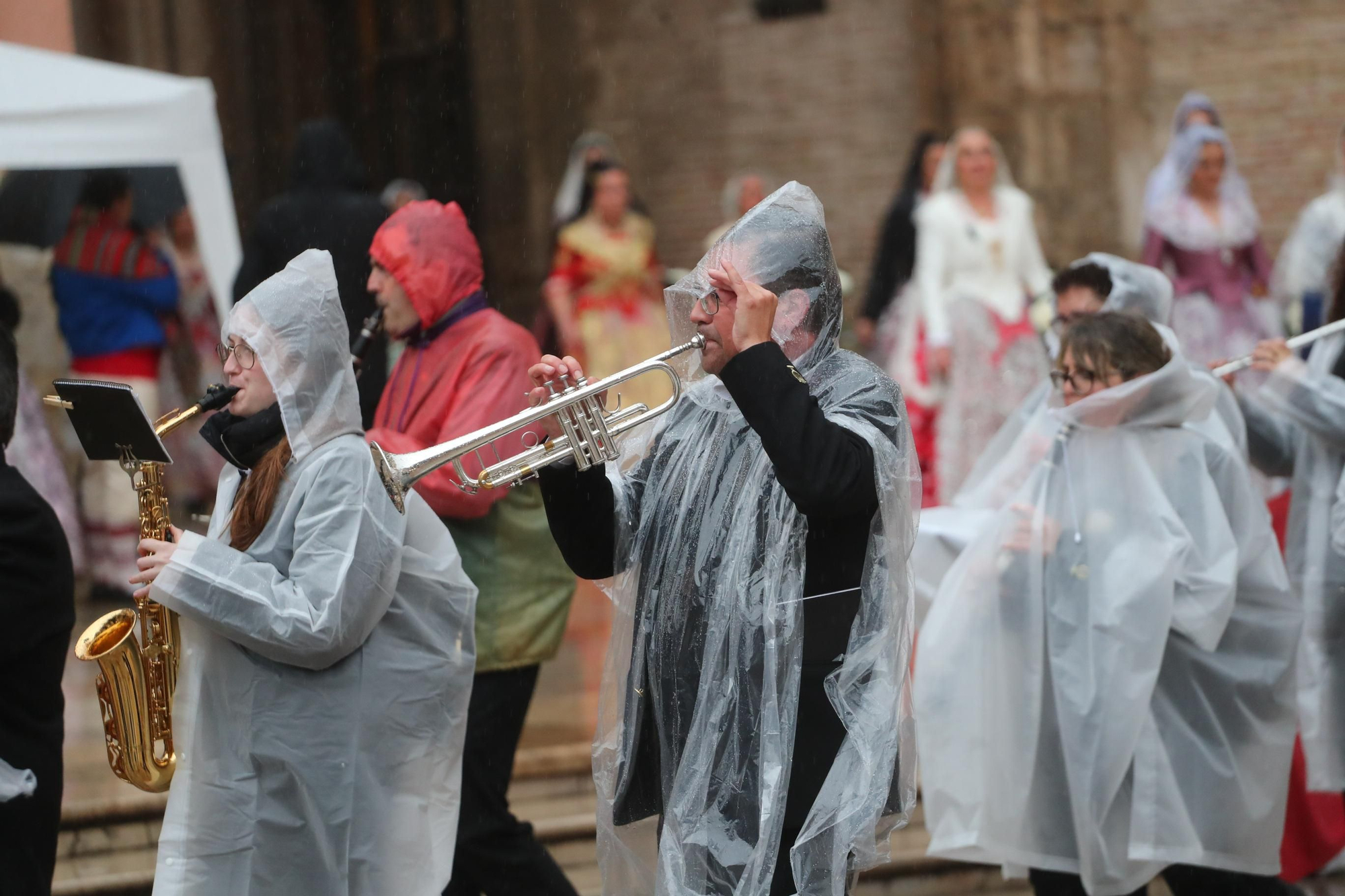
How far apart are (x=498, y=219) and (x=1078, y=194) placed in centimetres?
456

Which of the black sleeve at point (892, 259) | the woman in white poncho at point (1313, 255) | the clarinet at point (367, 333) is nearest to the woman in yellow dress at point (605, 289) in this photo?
the black sleeve at point (892, 259)

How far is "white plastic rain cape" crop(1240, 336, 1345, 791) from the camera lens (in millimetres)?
4984

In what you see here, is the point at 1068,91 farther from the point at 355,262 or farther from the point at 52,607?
the point at 52,607

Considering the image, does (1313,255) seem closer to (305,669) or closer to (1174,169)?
(1174,169)

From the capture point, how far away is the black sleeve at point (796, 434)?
3.10m

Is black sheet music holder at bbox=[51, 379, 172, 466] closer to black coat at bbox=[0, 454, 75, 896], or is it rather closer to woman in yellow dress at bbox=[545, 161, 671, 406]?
black coat at bbox=[0, 454, 75, 896]

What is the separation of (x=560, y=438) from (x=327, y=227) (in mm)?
2939

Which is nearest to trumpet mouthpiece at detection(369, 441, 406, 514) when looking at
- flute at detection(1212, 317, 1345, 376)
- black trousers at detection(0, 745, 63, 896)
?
black trousers at detection(0, 745, 63, 896)

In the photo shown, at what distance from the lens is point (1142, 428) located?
177 inches

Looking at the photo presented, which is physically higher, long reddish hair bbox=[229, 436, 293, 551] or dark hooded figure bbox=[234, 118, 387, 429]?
dark hooded figure bbox=[234, 118, 387, 429]

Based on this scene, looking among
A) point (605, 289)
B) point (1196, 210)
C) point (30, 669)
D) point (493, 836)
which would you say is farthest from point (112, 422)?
point (605, 289)

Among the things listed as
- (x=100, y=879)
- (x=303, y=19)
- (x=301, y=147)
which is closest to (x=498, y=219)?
(x=303, y=19)

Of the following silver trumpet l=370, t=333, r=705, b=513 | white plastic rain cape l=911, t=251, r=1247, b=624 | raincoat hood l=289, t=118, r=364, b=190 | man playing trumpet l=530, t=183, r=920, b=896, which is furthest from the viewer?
raincoat hood l=289, t=118, r=364, b=190

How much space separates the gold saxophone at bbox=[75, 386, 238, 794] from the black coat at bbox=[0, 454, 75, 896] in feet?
0.41
